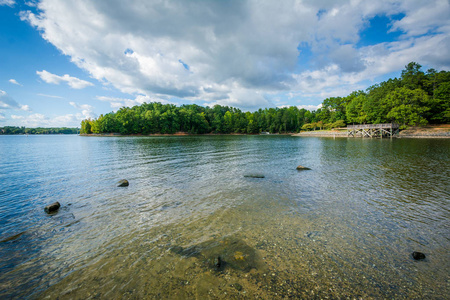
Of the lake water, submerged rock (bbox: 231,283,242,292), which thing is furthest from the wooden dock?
submerged rock (bbox: 231,283,242,292)

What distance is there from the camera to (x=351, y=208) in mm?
9602

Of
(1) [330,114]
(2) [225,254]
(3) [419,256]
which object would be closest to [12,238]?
(2) [225,254]

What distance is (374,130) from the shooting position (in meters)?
73.2

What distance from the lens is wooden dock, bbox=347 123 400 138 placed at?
6590 centimetres

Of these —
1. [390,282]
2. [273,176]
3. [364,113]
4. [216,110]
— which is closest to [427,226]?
[390,282]

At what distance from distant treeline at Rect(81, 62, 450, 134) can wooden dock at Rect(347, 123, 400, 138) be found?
4.33 m

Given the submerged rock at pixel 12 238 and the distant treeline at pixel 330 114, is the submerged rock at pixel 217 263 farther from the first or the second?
the distant treeline at pixel 330 114

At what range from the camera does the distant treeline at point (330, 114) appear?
6625cm

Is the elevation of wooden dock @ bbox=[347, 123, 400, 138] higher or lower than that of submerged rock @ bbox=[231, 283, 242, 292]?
higher

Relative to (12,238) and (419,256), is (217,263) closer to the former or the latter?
(419,256)

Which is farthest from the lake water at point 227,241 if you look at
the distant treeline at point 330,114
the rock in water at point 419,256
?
the distant treeline at point 330,114

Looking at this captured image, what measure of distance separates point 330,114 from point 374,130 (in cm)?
4269

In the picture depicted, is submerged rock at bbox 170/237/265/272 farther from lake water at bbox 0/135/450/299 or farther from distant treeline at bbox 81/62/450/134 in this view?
distant treeline at bbox 81/62/450/134

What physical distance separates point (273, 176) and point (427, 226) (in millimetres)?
9773
